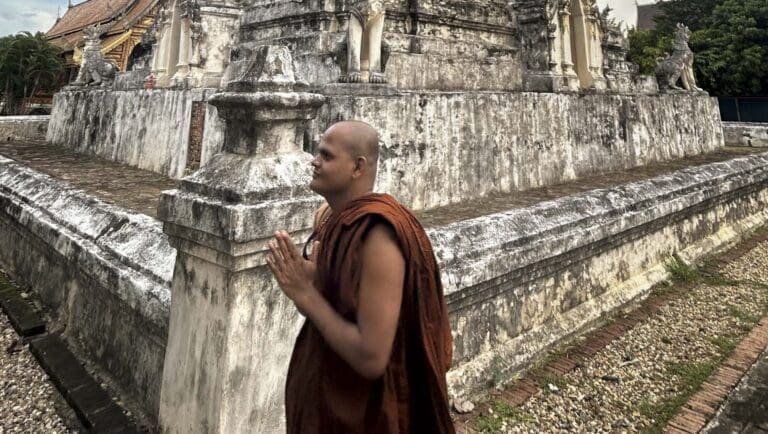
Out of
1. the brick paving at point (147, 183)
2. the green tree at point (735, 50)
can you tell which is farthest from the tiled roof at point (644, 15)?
the brick paving at point (147, 183)

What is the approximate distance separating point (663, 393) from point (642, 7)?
73.9 m

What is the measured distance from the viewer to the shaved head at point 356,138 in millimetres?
1595

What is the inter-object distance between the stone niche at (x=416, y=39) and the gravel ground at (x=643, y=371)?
4103mm

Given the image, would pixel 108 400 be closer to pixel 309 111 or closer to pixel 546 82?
pixel 309 111

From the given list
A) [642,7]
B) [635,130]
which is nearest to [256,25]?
[635,130]

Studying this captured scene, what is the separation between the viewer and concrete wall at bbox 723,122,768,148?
14188 mm

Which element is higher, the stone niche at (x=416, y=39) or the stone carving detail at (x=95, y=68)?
the stone carving detail at (x=95, y=68)

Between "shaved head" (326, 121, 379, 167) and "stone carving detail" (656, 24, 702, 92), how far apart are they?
12.6 metres

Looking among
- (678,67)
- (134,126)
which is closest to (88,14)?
(134,126)

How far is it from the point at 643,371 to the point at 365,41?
Result: 14.1 ft

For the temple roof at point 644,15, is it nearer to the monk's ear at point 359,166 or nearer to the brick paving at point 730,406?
the brick paving at point 730,406

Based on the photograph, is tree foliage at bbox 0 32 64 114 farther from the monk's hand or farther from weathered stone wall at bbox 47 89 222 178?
the monk's hand

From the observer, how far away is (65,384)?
316 centimetres

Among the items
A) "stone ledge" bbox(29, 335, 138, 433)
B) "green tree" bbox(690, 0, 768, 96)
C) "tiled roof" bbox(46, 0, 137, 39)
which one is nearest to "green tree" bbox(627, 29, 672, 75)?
"green tree" bbox(690, 0, 768, 96)
